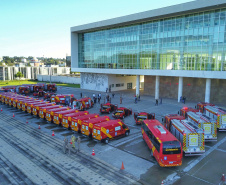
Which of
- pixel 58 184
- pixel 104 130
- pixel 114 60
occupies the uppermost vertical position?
pixel 114 60

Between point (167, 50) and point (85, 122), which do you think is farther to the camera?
point (167, 50)

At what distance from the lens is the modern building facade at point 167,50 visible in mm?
33781

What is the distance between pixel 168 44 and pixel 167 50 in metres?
1.16

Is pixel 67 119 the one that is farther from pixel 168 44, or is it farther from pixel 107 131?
pixel 168 44

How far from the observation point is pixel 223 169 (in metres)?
13.2

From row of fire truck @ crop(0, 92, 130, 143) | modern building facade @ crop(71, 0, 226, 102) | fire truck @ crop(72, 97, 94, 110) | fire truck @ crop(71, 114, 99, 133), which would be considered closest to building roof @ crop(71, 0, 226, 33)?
modern building facade @ crop(71, 0, 226, 102)

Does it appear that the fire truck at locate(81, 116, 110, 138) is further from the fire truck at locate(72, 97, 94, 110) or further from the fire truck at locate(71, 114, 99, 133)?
the fire truck at locate(72, 97, 94, 110)

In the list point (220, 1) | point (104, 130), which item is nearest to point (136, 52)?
point (220, 1)

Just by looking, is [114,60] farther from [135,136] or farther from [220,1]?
[135,136]

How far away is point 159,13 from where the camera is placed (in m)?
38.2

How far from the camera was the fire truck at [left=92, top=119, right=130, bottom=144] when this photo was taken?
17234 mm

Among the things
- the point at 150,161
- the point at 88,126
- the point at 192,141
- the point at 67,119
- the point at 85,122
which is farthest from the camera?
the point at 67,119

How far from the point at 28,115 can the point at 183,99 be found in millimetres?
27120

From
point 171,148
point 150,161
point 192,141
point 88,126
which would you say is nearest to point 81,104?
point 88,126
